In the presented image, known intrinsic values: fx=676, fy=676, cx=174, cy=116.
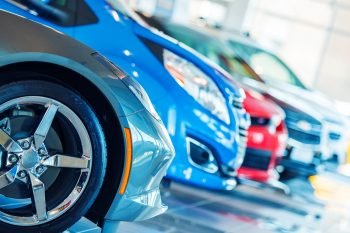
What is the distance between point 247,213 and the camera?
5.88m

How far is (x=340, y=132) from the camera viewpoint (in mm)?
8742

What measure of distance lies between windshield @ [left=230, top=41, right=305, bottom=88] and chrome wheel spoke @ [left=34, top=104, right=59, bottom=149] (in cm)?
558

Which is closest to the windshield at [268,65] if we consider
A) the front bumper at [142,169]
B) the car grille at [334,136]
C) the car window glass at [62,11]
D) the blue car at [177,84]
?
the car grille at [334,136]

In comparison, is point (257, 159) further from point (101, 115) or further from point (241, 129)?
point (101, 115)

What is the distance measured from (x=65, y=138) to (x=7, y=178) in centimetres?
33

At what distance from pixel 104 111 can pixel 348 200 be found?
245 inches

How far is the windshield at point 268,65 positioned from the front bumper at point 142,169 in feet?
17.5

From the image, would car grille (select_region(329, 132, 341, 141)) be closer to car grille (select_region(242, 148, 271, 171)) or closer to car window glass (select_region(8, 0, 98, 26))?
car grille (select_region(242, 148, 271, 171))

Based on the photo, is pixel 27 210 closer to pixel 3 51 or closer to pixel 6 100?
pixel 6 100

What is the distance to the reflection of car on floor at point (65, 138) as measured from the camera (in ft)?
9.68

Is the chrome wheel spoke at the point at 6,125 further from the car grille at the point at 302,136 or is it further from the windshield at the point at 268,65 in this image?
the windshield at the point at 268,65

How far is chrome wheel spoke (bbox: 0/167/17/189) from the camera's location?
2.94 metres

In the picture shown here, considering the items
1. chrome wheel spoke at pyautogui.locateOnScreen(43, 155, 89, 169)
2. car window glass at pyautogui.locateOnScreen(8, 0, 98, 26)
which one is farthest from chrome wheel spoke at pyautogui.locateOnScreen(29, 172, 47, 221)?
car window glass at pyautogui.locateOnScreen(8, 0, 98, 26)

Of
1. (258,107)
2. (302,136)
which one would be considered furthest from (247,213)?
(302,136)
